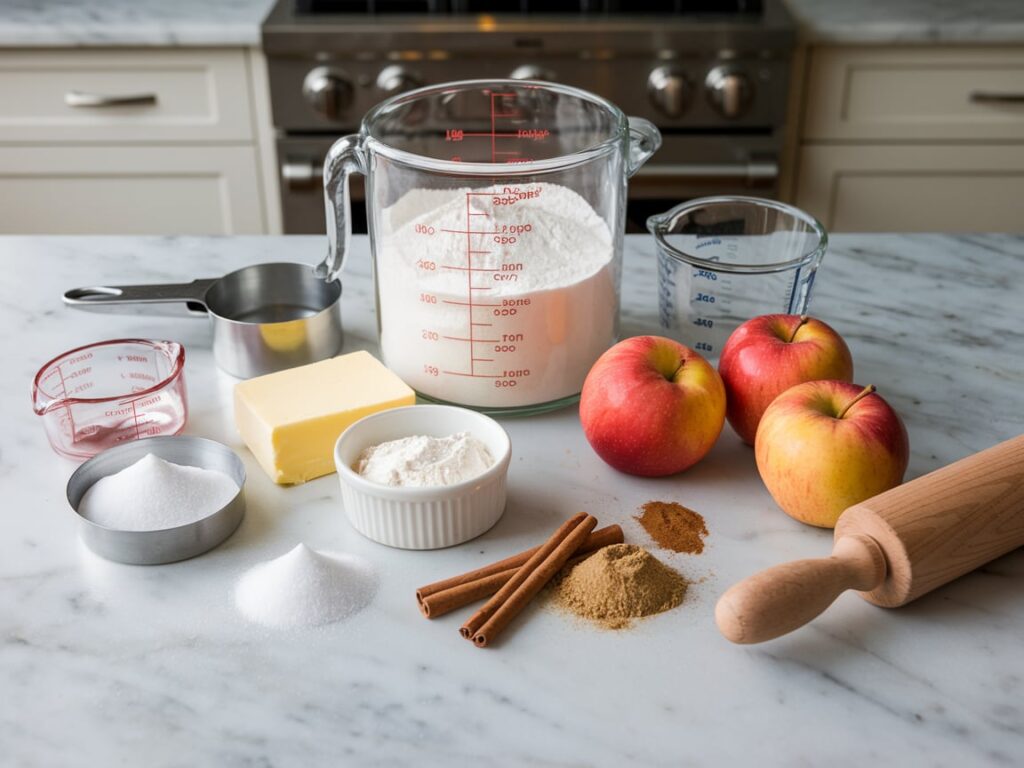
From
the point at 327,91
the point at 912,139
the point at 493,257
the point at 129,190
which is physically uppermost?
the point at 493,257

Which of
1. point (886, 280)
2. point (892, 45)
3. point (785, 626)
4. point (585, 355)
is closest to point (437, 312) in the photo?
point (585, 355)

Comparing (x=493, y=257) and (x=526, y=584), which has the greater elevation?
(x=493, y=257)

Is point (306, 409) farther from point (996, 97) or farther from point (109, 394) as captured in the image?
point (996, 97)

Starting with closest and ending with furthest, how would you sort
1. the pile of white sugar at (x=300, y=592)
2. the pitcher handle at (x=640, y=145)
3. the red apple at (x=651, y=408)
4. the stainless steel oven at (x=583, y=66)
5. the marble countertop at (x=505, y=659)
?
the marble countertop at (x=505, y=659)
the pile of white sugar at (x=300, y=592)
the red apple at (x=651, y=408)
the pitcher handle at (x=640, y=145)
the stainless steel oven at (x=583, y=66)

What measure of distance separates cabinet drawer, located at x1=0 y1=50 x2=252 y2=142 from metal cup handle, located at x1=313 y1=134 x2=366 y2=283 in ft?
3.38

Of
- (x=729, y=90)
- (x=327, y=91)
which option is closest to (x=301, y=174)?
(x=327, y=91)

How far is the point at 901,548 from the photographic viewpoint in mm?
770

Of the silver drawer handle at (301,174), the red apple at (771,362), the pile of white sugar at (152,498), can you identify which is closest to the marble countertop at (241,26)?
the silver drawer handle at (301,174)

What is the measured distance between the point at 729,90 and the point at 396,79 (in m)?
0.59

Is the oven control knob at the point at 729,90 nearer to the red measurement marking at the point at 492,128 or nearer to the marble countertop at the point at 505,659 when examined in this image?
the red measurement marking at the point at 492,128

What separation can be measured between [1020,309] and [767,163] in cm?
83

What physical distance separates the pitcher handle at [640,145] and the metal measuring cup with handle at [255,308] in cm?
31

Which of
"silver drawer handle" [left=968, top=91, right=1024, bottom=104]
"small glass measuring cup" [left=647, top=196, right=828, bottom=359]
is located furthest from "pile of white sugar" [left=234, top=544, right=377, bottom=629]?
"silver drawer handle" [left=968, top=91, right=1024, bottom=104]

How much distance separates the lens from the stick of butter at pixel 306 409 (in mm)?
922
